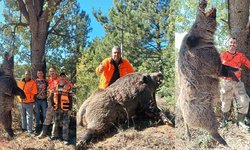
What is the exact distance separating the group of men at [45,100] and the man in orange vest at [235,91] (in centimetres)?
184

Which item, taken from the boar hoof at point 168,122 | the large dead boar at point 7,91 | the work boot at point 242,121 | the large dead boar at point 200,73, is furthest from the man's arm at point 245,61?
the large dead boar at point 7,91

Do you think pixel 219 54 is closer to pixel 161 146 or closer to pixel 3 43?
pixel 161 146

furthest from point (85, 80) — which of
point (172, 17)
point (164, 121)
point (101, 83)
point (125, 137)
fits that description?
point (172, 17)

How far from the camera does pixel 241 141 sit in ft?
5.44

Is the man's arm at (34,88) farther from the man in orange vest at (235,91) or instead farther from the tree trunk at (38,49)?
the man in orange vest at (235,91)

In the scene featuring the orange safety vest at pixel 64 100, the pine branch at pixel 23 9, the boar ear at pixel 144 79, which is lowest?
the orange safety vest at pixel 64 100

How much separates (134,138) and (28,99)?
1.49m

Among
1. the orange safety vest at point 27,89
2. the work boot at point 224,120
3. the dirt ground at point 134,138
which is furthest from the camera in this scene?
the orange safety vest at point 27,89

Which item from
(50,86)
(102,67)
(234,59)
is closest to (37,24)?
(50,86)

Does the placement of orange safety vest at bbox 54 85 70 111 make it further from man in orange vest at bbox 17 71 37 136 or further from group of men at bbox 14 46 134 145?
man in orange vest at bbox 17 71 37 136

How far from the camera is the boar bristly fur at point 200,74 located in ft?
4.70

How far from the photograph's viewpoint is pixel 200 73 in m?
1.51

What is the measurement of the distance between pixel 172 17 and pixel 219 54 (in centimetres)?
63

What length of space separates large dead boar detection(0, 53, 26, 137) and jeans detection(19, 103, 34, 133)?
122 millimetres
